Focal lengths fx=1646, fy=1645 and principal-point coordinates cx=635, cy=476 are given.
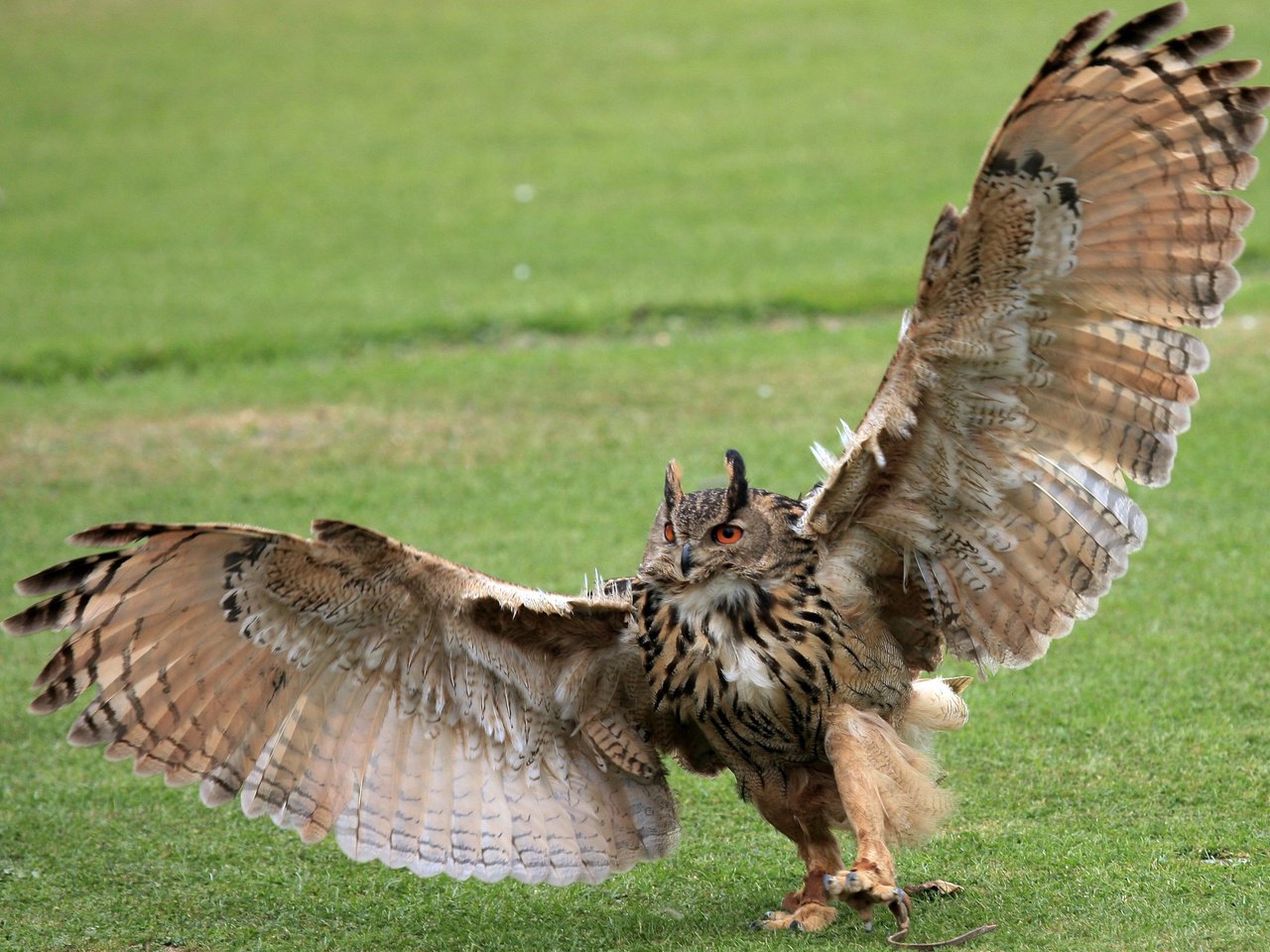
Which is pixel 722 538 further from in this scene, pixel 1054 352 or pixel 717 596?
pixel 1054 352

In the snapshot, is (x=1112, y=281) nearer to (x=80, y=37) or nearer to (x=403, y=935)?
(x=403, y=935)

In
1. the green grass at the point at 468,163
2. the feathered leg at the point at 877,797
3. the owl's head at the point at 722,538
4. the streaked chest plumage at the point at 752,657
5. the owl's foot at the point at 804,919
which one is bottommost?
the owl's foot at the point at 804,919

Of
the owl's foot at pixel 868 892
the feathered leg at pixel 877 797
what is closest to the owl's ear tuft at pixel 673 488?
the feathered leg at pixel 877 797

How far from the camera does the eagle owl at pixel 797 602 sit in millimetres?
4844

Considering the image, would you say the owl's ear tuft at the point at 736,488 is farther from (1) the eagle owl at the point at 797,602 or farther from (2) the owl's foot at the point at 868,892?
(2) the owl's foot at the point at 868,892

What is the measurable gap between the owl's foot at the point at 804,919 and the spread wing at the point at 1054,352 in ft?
3.15

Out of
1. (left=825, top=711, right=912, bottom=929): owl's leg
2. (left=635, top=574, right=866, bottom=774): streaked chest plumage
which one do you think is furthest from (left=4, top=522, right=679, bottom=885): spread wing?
(left=825, top=711, right=912, bottom=929): owl's leg

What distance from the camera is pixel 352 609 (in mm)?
5289

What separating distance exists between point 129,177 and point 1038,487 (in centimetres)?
1623

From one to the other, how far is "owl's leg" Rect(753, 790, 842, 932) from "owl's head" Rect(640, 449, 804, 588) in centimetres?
84

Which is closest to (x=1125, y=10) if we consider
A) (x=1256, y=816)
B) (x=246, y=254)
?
(x=246, y=254)

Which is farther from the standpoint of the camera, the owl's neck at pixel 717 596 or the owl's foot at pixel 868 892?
the owl's neck at pixel 717 596

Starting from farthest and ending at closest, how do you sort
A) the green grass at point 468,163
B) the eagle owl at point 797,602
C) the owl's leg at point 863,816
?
1. the green grass at point 468,163
2. the owl's leg at point 863,816
3. the eagle owl at point 797,602

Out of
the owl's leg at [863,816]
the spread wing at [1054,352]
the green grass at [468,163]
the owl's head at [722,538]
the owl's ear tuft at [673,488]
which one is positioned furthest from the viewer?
the green grass at [468,163]
